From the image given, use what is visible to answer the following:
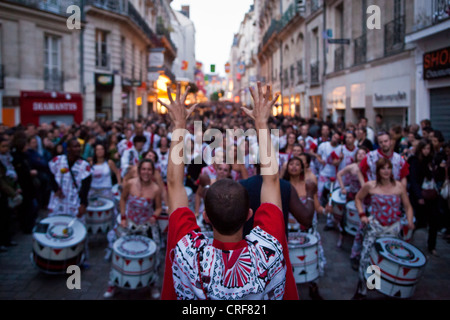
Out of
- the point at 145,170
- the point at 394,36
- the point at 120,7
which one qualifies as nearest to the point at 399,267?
the point at 145,170

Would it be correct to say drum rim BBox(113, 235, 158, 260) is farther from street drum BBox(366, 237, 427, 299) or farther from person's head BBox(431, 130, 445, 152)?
person's head BBox(431, 130, 445, 152)

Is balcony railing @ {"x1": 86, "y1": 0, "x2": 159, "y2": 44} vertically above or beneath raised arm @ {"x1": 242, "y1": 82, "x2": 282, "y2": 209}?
above

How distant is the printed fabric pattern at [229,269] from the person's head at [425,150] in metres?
5.64

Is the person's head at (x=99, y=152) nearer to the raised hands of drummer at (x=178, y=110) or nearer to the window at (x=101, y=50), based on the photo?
the raised hands of drummer at (x=178, y=110)

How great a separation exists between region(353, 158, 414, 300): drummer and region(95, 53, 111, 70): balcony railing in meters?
20.5

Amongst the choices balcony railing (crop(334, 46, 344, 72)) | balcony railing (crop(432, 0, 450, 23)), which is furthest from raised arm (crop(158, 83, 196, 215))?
balcony railing (crop(334, 46, 344, 72))

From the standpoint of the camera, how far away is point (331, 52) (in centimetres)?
1952

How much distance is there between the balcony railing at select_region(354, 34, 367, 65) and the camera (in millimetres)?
15273

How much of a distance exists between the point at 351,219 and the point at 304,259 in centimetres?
198

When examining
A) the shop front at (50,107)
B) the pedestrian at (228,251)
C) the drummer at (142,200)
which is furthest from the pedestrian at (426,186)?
the shop front at (50,107)

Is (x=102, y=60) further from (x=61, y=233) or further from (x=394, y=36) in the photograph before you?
(x=61, y=233)

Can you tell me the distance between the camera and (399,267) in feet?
13.3

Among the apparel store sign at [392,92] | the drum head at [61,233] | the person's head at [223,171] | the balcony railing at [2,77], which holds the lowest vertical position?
the drum head at [61,233]

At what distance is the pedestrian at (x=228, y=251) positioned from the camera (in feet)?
5.58
